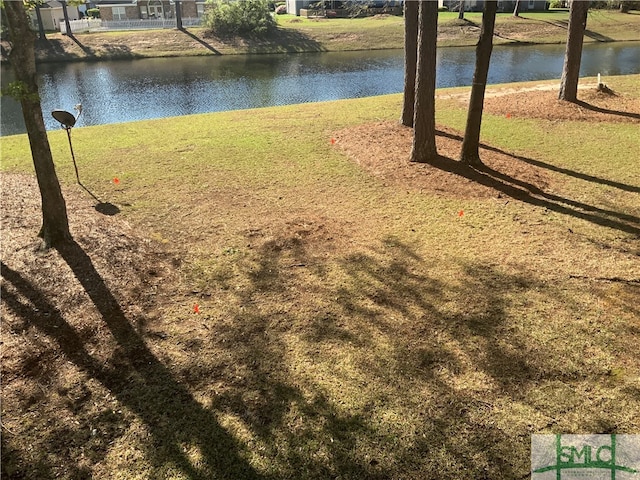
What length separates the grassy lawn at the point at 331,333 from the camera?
3945 mm

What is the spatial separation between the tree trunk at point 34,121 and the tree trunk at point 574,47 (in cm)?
1403

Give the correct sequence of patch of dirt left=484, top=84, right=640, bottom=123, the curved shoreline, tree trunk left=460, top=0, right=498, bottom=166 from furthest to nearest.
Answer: the curved shoreline
patch of dirt left=484, top=84, right=640, bottom=123
tree trunk left=460, top=0, right=498, bottom=166

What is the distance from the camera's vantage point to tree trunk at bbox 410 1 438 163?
9.41 metres

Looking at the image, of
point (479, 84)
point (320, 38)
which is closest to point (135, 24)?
point (320, 38)

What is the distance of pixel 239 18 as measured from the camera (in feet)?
143

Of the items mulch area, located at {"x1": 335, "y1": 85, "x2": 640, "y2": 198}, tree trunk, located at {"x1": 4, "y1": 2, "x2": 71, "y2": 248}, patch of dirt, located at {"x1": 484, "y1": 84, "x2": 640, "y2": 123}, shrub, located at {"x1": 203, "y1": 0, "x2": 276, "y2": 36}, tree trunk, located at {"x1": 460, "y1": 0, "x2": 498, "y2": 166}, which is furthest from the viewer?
shrub, located at {"x1": 203, "y1": 0, "x2": 276, "y2": 36}

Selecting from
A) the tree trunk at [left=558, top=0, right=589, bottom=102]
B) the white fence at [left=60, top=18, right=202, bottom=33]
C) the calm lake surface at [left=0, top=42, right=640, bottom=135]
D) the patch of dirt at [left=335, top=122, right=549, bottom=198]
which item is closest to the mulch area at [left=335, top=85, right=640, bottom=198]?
the patch of dirt at [left=335, top=122, right=549, bottom=198]

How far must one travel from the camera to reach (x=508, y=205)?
8.30 meters

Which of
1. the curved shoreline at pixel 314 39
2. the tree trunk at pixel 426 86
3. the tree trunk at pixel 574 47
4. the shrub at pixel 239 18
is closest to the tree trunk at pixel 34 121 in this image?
the tree trunk at pixel 426 86

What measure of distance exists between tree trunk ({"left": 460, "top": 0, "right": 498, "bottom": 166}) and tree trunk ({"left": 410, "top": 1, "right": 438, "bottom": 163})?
0.74m

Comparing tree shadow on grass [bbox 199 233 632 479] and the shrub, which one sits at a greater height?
the shrub

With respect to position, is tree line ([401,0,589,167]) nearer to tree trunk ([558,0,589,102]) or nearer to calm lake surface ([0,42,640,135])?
tree trunk ([558,0,589,102])

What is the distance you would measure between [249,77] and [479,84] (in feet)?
79.3

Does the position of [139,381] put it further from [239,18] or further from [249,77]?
[239,18]
